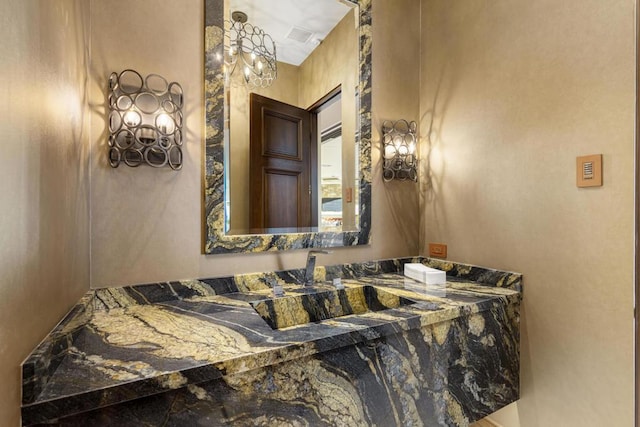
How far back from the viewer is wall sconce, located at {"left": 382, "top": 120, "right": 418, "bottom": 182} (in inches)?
73.7

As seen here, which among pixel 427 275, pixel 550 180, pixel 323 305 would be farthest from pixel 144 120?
pixel 550 180

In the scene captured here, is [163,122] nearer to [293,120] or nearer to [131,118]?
[131,118]

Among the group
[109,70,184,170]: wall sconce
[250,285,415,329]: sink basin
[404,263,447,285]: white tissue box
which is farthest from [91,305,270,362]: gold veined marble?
[404,263,447,285]: white tissue box

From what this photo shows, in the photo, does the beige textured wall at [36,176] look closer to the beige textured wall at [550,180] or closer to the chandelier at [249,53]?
the chandelier at [249,53]

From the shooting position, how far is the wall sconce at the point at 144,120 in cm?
Answer: 121

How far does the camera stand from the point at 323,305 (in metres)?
1.47

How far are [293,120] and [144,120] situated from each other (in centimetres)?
68

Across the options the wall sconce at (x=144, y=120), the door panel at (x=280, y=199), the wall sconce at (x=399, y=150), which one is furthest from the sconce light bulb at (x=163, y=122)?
the wall sconce at (x=399, y=150)

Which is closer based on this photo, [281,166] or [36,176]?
[36,176]

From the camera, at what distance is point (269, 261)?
1.55 meters

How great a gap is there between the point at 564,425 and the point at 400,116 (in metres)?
1.73

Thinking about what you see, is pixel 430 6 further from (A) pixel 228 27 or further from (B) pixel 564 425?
(B) pixel 564 425

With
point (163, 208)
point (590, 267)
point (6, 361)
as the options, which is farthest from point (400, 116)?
point (6, 361)

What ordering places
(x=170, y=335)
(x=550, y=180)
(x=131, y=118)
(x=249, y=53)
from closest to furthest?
1. (x=170, y=335)
2. (x=131, y=118)
3. (x=550, y=180)
4. (x=249, y=53)
